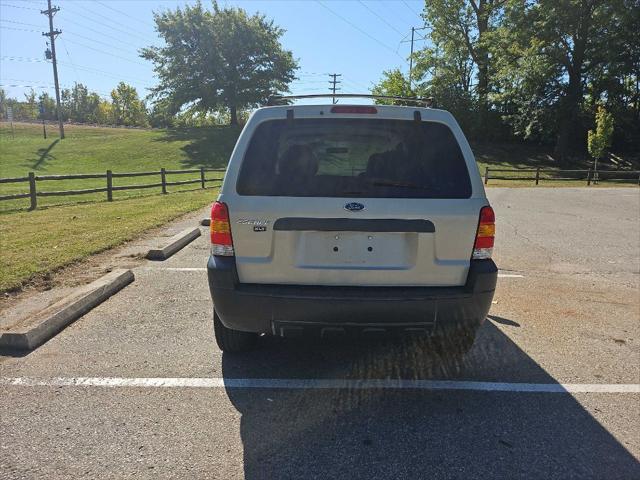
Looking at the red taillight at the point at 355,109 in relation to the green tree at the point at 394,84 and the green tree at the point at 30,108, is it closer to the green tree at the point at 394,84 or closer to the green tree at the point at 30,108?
the green tree at the point at 394,84

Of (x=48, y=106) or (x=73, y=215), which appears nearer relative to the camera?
(x=73, y=215)

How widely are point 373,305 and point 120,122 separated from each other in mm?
117347

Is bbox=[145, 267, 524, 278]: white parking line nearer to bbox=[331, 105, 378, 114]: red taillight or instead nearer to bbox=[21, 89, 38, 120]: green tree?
bbox=[331, 105, 378, 114]: red taillight

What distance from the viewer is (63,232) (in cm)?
861

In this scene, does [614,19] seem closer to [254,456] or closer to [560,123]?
[560,123]

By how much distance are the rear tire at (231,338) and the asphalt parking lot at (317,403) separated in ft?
0.30

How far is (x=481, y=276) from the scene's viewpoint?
10.3ft

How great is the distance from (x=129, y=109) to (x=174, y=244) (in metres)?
111

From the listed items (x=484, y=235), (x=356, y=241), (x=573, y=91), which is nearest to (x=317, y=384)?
(x=356, y=241)

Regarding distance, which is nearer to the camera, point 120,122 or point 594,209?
point 594,209

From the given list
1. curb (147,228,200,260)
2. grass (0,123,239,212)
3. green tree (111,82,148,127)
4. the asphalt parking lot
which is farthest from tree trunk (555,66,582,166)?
green tree (111,82,148,127)

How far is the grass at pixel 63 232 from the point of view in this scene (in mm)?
6082

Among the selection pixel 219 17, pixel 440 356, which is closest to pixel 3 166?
pixel 219 17

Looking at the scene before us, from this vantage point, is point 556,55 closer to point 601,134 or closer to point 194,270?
point 601,134
